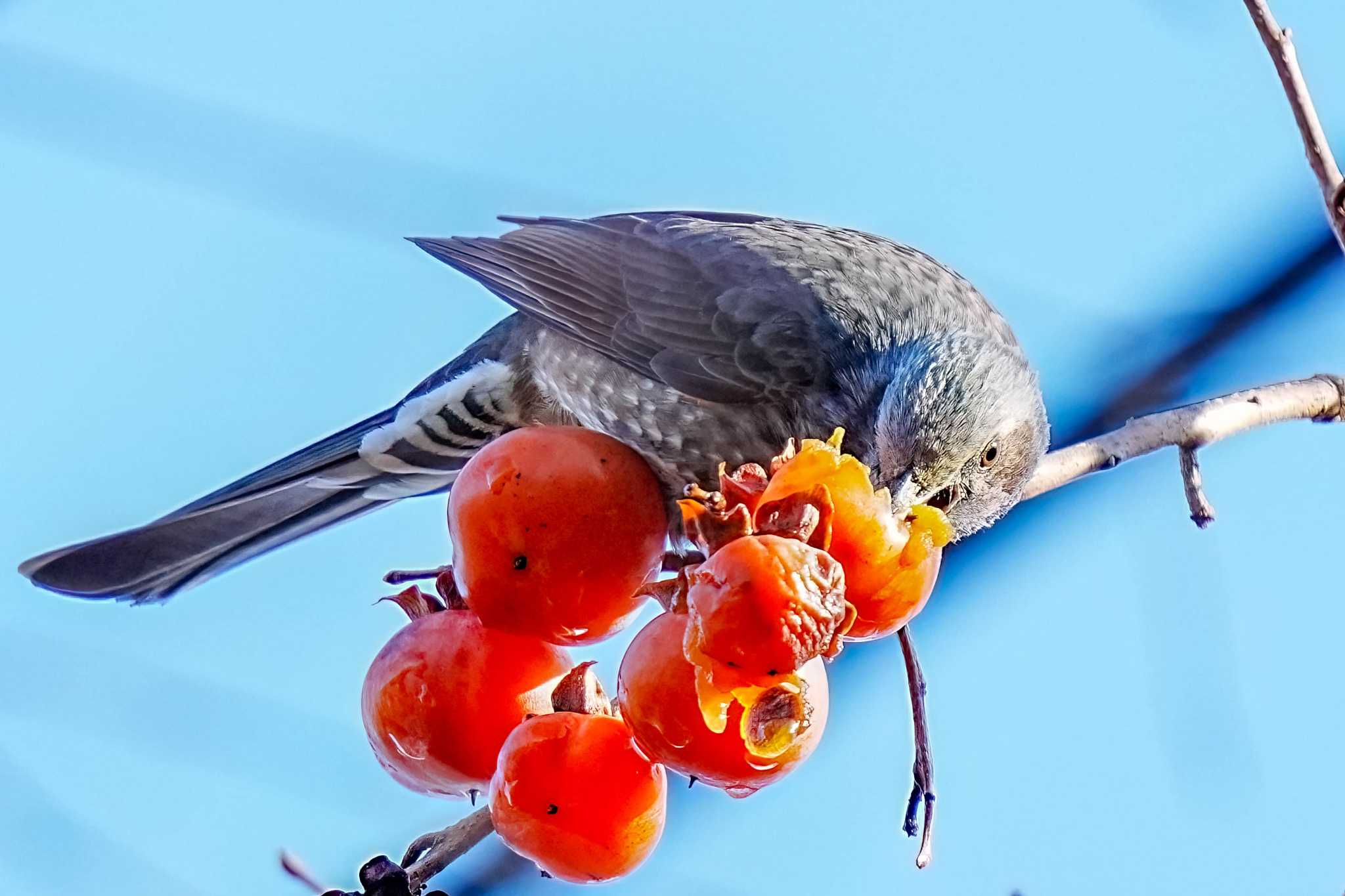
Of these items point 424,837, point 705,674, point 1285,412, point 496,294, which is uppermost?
point 496,294

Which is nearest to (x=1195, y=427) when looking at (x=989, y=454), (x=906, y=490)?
(x=989, y=454)

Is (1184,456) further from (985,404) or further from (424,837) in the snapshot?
(424,837)

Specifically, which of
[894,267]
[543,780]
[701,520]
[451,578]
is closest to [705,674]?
[701,520]

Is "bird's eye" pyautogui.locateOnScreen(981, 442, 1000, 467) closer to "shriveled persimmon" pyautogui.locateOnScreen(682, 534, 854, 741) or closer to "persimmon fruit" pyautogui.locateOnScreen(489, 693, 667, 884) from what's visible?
"persimmon fruit" pyautogui.locateOnScreen(489, 693, 667, 884)

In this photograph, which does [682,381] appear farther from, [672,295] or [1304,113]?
[1304,113]

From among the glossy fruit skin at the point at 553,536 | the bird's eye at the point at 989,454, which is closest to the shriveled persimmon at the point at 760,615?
the glossy fruit skin at the point at 553,536

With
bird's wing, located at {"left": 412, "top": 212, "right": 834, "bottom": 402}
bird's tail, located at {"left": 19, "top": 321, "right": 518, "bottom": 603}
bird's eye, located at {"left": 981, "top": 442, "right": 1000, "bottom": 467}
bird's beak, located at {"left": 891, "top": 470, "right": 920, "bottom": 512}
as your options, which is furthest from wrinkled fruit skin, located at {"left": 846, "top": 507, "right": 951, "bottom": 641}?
bird's tail, located at {"left": 19, "top": 321, "right": 518, "bottom": 603}
